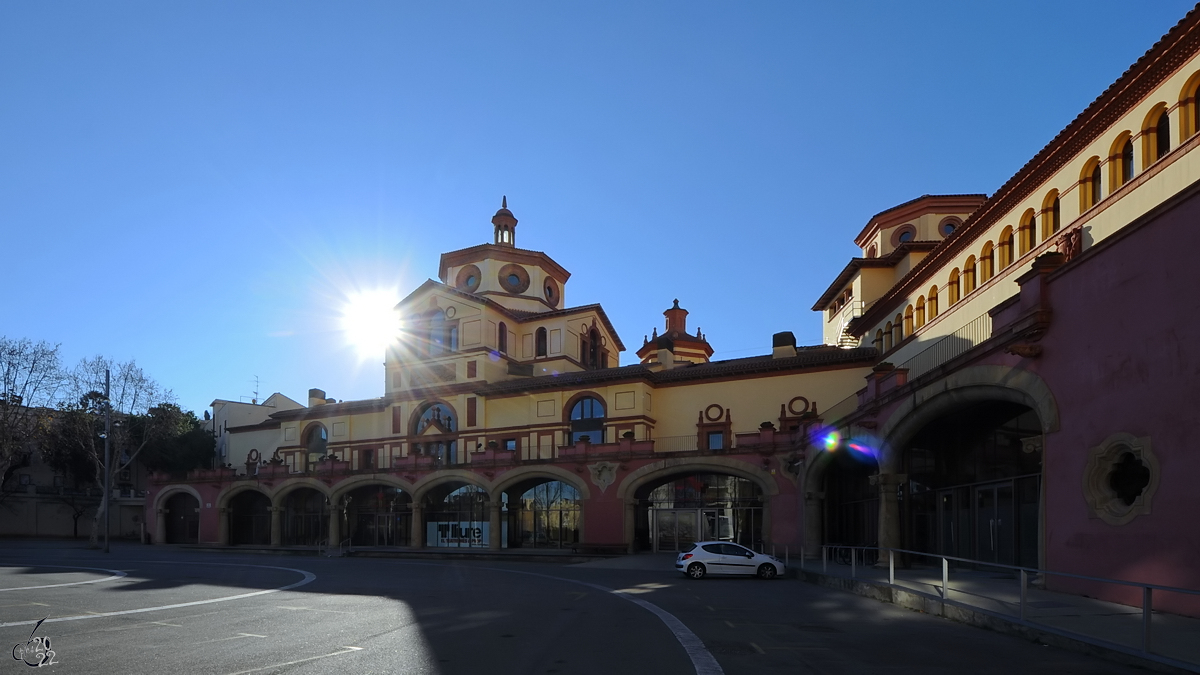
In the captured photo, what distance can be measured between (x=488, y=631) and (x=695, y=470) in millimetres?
28290

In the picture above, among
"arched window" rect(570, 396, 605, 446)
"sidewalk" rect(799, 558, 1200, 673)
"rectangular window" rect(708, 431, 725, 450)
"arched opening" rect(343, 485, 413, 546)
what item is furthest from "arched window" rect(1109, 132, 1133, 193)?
"arched opening" rect(343, 485, 413, 546)

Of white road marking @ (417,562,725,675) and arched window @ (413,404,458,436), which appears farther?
arched window @ (413,404,458,436)

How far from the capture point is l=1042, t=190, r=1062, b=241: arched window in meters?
25.3

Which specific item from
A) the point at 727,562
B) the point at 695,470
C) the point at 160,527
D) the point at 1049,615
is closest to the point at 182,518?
the point at 160,527

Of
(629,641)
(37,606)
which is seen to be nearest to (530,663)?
(629,641)

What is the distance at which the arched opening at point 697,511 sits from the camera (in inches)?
1578

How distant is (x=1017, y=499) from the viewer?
20781mm

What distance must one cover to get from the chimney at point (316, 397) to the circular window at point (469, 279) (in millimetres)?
12005

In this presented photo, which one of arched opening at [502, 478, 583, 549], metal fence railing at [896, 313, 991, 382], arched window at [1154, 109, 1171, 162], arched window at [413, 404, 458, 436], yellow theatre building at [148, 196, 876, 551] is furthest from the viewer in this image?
arched window at [413, 404, 458, 436]

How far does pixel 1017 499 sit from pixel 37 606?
20663mm

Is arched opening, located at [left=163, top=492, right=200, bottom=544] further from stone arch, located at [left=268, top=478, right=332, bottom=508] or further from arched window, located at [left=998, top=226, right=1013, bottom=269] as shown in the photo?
arched window, located at [left=998, top=226, right=1013, bottom=269]

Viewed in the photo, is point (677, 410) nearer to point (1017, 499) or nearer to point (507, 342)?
point (507, 342)

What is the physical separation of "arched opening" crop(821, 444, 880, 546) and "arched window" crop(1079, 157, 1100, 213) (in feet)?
32.2

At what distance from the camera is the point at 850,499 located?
107 ft
